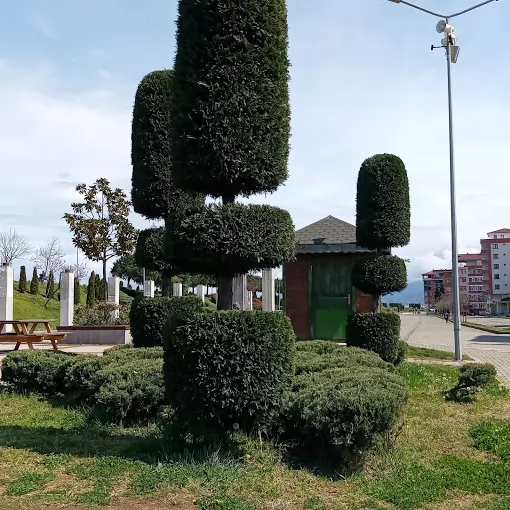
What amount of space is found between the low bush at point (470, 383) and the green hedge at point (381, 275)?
3.69m

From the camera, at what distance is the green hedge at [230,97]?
5.34 m

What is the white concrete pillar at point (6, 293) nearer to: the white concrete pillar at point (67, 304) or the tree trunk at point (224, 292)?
the white concrete pillar at point (67, 304)

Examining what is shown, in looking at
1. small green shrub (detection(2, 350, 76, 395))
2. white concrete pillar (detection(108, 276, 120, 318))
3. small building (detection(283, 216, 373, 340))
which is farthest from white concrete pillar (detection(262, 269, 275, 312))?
small green shrub (detection(2, 350, 76, 395))

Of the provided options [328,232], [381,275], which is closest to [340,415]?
[381,275]

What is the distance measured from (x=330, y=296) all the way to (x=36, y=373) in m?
11.7

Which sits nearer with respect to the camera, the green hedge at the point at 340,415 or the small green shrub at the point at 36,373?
the green hedge at the point at 340,415

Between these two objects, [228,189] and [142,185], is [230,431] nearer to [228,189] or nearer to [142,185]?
[228,189]

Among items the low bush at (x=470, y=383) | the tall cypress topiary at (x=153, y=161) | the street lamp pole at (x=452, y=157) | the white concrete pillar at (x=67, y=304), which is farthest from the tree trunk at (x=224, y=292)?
the white concrete pillar at (x=67, y=304)

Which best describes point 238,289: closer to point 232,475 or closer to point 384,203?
point 232,475

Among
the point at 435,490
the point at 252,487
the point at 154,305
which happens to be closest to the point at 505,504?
→ the point at 435,490

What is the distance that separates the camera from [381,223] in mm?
12250

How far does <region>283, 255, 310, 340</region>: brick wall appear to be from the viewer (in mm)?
18641

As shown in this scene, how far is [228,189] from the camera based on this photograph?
5633 millimetres

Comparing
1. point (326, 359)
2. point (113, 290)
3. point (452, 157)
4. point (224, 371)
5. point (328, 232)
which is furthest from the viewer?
point (113, 290)
